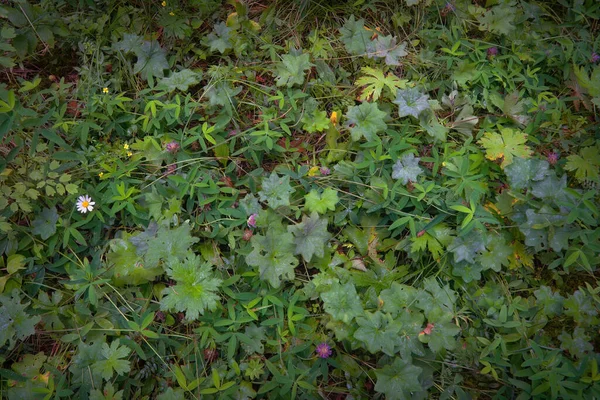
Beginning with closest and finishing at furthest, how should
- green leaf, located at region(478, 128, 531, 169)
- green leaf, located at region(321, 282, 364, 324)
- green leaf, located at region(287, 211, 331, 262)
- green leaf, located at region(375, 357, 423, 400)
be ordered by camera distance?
green leaf, located at region(375, 357, 423, 400)
green leaf, located at region(321, 282, 364, 324)
green leaf, located at region(287, 211, 331, 262)
green leaf, located at region(478, 128, 531, 169)

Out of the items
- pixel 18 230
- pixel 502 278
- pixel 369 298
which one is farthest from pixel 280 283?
pixel 18 230

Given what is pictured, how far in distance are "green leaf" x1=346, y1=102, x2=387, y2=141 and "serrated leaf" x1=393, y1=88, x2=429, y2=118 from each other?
4.5 inches

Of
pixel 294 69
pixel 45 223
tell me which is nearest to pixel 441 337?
pixel 294 69

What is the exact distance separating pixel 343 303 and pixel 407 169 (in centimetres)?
84

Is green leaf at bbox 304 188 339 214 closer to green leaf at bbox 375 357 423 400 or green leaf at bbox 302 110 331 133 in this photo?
green leaf at bbox 302 110 331 133

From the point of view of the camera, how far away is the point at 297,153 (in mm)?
2709

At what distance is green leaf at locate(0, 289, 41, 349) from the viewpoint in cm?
214

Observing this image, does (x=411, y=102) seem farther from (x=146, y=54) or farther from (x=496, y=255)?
(x=146, y=54)

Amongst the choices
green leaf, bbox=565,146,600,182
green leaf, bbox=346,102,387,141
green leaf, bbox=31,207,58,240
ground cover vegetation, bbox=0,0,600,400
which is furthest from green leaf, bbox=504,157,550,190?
green leaf, bbox=31,207,58,240

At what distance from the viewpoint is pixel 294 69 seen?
2.71 m

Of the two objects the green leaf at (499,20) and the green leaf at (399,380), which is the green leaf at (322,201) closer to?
the green leaf at (399,380)

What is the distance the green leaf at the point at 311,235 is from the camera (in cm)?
233

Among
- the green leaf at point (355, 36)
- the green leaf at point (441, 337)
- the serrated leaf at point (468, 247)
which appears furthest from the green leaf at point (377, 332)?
the green leaf at point (355, 36)

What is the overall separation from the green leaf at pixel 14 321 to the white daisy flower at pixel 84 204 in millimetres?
545
